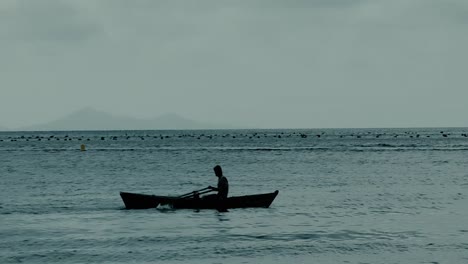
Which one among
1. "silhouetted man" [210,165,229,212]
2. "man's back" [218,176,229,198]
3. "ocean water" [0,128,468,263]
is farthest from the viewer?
"silhouetted man" [210,165,229,212]

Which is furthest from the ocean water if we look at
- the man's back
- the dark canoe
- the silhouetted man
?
the man's back

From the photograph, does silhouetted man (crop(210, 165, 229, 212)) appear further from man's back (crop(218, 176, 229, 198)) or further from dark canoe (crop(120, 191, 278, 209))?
dark canoe (crop(120, 191, 278, 209))

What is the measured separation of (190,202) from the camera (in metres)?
30.2

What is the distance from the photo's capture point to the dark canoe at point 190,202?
30.1m

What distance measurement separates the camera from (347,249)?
20281 millimetres

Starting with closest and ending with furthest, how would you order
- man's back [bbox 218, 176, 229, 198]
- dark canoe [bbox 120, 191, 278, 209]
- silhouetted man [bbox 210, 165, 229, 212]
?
man's back [bbox 218, 176, 229, 198]
silhouetted man [bbox 210, 165, 229, 212]
dark canoe [bbox 120, 191, 278, 209]

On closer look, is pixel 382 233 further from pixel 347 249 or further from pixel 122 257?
A: pixel 122 257

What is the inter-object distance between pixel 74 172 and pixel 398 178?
26915 millimetres

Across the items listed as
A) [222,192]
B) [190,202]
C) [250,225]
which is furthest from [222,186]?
[250,225]

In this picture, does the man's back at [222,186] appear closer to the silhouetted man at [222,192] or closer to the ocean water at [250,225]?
the silhouetted man at [222,192]

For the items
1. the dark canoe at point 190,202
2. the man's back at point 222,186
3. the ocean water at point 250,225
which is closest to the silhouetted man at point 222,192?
the man's back at point 222,186

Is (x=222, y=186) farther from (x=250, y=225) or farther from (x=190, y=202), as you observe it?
(x=250, y=225)

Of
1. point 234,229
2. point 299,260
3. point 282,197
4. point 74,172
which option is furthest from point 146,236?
point 74,172

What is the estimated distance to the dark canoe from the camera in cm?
3008
